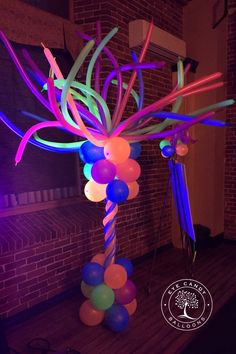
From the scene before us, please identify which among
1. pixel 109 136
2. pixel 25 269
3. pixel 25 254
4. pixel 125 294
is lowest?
pixel 125 294

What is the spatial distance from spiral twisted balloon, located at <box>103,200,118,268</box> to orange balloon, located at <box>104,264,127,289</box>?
0.08 m

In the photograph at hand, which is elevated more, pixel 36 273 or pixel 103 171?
pixel 103 171

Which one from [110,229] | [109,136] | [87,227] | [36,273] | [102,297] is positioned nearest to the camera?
[109,136]

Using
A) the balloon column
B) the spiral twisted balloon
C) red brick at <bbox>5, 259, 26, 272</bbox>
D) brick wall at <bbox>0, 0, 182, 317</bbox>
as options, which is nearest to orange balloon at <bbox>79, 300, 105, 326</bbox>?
the balloon column

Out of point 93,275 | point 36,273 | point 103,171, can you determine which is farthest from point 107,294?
point 103,171

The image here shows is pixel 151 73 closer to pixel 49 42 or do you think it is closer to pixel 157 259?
pixel 49 42

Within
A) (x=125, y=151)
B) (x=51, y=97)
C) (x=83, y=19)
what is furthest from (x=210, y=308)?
(x=83, y=19)

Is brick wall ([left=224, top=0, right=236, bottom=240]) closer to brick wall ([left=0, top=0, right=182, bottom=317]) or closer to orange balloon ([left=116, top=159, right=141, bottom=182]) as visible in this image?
brick wall ([left=0, top=0, right=182, bottom=317])

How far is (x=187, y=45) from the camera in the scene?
15.6 ft

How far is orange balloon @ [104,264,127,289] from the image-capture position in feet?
8.24

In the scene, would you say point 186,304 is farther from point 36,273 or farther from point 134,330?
point 36,273

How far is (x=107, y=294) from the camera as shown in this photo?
248 cm

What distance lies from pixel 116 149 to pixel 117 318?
1.28 metres

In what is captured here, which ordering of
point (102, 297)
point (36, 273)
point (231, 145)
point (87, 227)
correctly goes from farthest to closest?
point (231, 145), point (87, 227), point (36, 273), point (102, 297)
